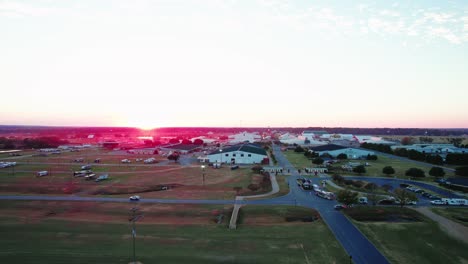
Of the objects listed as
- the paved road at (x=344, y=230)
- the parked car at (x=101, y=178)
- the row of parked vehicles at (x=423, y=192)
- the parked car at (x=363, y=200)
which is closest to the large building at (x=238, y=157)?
the parked car at (x=101, y=178)

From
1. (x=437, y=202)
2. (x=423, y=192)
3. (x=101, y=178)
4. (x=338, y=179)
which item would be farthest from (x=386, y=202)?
(x=101, y=178)

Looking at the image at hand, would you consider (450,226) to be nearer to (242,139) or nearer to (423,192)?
(423,192)

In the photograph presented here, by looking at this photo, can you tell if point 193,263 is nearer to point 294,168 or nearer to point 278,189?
point 278,189

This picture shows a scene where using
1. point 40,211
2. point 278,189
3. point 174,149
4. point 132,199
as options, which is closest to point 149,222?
point 132,199

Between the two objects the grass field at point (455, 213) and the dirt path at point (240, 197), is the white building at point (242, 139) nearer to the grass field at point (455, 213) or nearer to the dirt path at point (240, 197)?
the dirt path at point (240, 197)

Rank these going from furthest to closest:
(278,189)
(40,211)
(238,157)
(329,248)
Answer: (238,157), (278,189), (40,211), (329,248)
